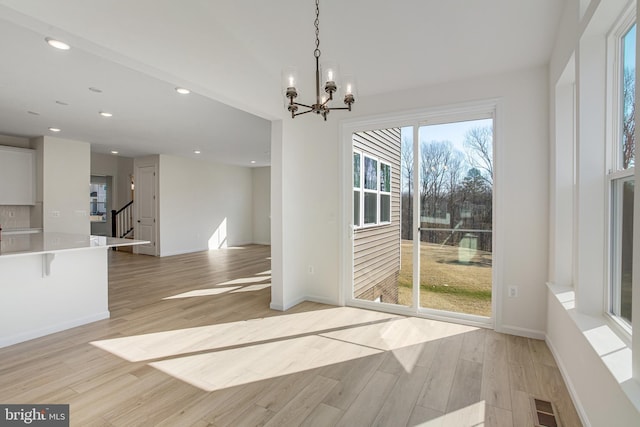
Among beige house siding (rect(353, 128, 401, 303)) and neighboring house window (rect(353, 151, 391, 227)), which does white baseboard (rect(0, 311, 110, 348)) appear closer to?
beige house siding (rect(353, 128, 401, 303))

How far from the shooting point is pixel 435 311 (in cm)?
355

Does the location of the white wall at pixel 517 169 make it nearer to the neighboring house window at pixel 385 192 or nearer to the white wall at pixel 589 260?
the white wall at pixel 589 260

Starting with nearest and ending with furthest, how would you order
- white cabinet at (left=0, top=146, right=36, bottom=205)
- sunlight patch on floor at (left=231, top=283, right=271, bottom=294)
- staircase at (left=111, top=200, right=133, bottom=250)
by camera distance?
1. sunlight patch on floor at (left=231, top=283, right=271, bottom=294)
2. white cabinet at (left=0, top=146, right=36, bottom=205)
3. staircase at (left=111, top=200, right=133, bottom=250)

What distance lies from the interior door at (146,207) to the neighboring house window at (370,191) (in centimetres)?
627

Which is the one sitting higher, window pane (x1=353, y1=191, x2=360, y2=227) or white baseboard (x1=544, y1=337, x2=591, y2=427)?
window pane (x1=353, y1=191, x2=360, y2=227)

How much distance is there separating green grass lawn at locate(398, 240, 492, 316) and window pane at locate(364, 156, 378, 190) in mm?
884

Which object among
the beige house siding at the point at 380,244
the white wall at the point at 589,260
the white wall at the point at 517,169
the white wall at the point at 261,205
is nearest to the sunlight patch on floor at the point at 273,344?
the beige house siding at the point at 380,244

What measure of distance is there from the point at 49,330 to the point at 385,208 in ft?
13.0

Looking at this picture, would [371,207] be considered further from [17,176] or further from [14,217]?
[14,217]

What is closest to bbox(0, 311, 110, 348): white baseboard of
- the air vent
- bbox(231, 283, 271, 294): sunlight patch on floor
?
bbox(231, 283, 271, 294): sunlight patch on floor

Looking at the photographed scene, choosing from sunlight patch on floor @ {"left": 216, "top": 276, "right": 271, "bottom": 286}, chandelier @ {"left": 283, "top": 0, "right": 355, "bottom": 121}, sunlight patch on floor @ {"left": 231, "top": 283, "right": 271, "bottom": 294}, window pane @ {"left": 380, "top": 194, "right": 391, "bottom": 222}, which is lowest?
sunlight patch on floor @ {"left": 231, "top": 283, "right": 271, "bottom": 294}

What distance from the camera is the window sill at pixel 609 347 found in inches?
49.5

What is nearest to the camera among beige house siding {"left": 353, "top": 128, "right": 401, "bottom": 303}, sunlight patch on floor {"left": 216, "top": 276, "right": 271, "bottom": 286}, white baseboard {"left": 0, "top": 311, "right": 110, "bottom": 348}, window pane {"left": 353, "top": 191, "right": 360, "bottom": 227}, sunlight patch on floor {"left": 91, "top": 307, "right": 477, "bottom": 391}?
sunlight patch on floor {"left": 91, "top": 307, "right": 477, "bottom": 391}

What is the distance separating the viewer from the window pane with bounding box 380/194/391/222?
394cm
